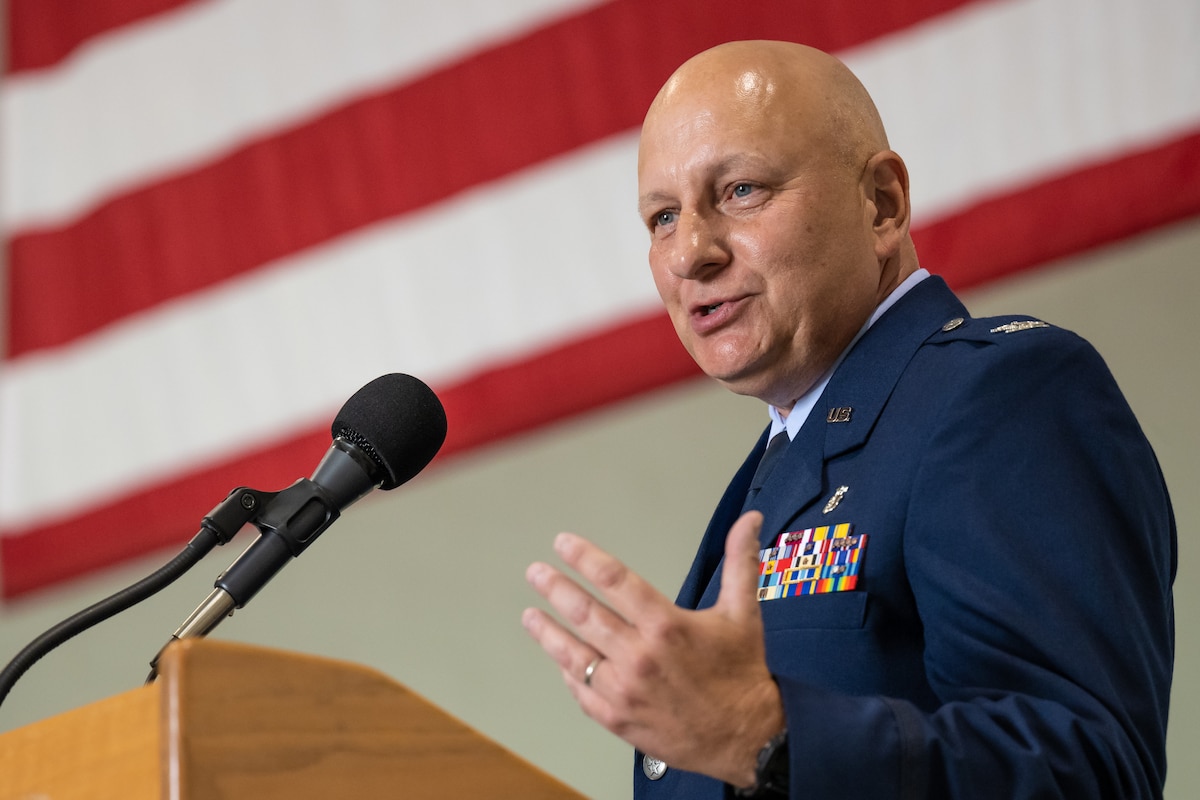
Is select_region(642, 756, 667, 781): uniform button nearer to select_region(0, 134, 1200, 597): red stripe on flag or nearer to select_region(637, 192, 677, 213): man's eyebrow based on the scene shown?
select_region(637, 192, 677, 213): man's eyebrow

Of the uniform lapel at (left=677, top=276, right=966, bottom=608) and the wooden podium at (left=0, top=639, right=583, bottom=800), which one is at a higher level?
the uniform lapel at (left=677, top=276, right=966, bottom=608)

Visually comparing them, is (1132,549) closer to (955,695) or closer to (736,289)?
(955,695)

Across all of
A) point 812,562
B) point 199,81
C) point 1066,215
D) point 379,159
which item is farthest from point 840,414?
point 199,81

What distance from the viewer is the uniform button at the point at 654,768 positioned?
3.89 feet

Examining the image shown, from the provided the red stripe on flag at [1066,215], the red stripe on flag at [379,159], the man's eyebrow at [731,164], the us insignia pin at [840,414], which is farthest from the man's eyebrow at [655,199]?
the red stripe on flag at [379,159]

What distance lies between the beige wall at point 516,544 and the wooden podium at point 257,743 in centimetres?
169

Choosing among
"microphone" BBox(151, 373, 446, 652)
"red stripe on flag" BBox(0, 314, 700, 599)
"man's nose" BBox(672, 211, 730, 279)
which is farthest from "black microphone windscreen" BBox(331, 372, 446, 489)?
"red stripe on flag" BBox(0, 314, 700, 599)

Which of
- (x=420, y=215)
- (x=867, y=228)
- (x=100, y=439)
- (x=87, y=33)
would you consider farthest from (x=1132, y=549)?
(x=87, y=33)

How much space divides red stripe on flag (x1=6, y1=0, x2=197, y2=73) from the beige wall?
117cm

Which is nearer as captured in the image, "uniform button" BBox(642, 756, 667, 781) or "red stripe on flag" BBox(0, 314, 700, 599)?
"uniform button" BBox(642, 756, 667, 781)

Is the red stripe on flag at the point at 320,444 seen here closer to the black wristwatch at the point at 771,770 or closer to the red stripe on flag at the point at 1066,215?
the red stripe on flag at the point at 1066,215

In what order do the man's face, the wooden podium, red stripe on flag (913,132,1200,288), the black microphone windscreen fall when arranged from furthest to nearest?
red stripe on flag (913,132,1200,288)
the man's face
the black microphone windscreen
the wooden podium

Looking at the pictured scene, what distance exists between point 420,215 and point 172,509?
Result: 806mm

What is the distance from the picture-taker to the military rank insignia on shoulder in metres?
1.08
